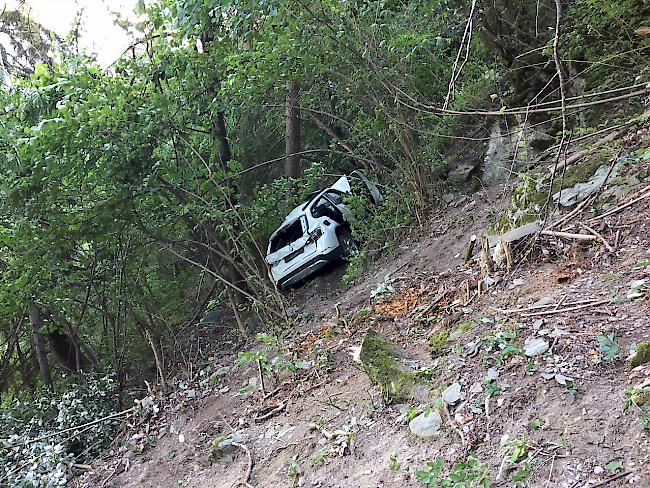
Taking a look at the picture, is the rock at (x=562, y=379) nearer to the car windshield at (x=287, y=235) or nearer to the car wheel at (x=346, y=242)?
the car wheel at (x=346, y=242)

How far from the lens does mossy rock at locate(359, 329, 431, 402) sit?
4.90 m

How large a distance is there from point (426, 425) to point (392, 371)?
2.94ft

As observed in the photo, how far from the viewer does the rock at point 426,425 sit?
4227mm

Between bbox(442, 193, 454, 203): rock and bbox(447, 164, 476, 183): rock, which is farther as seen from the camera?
bbox(447, 164, 476, 183): rock

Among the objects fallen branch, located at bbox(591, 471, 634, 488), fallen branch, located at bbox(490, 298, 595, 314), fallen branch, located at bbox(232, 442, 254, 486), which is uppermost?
fallen branch, located at bbox(490, 298, 595, 314)

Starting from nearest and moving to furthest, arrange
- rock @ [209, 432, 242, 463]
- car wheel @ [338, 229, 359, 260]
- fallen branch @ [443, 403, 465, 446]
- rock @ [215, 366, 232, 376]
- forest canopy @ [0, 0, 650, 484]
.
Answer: fallen branch @ [443, 403, 465, 446] < rock @ [209, 432, 242, 463] < forest canopy @ [0, 0, 650, 484] < rock @ [215, 366, 232, 376] < car wheel @ [338, 229, 359, 260]

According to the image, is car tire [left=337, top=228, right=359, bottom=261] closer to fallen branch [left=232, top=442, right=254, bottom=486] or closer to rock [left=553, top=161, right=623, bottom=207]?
rock [left=553, top=161, right=623, bottom=207]

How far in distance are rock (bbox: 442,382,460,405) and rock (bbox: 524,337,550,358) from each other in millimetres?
571

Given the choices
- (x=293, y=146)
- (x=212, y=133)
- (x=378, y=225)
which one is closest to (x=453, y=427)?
(x=378, y=225)

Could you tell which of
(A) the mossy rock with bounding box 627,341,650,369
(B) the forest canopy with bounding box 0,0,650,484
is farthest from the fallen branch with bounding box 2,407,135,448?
(A) the mossy rock with bounding box 627,341,650,369

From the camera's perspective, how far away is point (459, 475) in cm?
347

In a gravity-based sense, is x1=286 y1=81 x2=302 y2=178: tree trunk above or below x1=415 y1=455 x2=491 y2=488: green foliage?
above

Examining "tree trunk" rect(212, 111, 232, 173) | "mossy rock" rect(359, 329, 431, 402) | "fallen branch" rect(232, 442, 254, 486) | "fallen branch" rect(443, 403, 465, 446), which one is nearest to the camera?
"fallen branch" rect(443, 403, 465, 446)

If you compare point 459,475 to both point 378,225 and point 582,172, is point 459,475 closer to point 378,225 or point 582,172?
point 582,172
